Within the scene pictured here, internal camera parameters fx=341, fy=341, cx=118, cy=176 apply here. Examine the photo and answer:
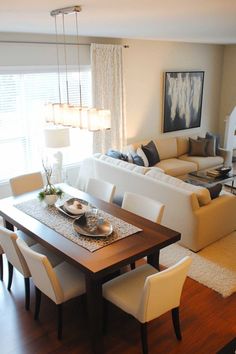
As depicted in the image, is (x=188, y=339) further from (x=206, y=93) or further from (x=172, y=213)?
(x=206, y=93)

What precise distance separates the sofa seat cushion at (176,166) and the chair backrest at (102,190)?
2.27 meters

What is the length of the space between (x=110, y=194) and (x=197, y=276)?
1327 millimetres

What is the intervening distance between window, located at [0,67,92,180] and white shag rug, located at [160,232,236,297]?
274 cm

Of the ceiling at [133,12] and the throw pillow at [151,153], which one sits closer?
the ceiling at [133,12]

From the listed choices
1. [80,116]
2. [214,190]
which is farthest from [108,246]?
[214,190]

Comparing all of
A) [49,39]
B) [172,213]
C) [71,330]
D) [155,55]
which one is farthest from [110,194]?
[155,55]

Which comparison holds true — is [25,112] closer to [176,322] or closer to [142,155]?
[142,155]

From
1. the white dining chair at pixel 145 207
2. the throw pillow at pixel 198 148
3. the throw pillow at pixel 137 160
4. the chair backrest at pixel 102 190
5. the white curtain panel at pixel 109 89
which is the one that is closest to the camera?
the white dining chair at pixel 145 207

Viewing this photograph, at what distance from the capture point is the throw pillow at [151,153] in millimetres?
6243

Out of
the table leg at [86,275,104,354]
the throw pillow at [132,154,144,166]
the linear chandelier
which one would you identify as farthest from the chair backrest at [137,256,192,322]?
the throw pillow at [132,154,144,166]

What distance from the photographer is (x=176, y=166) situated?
6.36 metres

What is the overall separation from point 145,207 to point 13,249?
53.0 inches

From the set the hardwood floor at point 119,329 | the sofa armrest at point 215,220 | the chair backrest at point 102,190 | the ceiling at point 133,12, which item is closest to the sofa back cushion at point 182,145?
the sofa armrest at point 215,220

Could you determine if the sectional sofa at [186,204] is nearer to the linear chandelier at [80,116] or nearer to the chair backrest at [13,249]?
the linear chandelier at [80,116]
